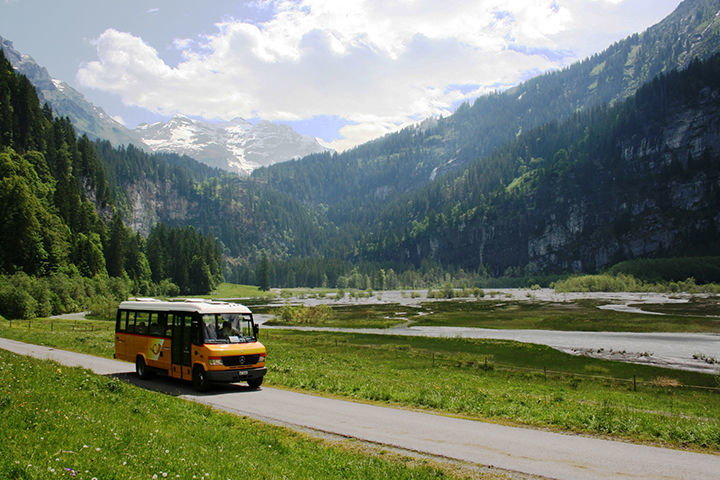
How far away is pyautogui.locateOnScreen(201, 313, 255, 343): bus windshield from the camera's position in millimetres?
25969

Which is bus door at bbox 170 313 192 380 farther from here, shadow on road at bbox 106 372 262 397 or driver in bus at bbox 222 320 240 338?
driver in bus at bbox 222 320 240 338

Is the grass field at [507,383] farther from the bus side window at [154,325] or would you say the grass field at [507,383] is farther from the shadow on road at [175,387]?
the bus side window at [154,325]

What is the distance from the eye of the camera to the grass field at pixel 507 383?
20641 millimetres

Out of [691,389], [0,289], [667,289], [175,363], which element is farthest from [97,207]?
[667,289]

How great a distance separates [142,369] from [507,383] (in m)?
27.1

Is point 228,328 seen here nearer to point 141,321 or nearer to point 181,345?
point 181,345

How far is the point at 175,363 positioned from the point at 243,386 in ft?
13.3

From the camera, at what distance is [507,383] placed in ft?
127

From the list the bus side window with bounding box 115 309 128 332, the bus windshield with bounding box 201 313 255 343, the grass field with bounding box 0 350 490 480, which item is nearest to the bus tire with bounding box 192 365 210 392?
the bus windshield with bounding box 201 313 255 343

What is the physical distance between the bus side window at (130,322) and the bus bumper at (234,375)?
9.38m

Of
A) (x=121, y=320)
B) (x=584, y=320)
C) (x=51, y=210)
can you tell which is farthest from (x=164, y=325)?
(x=51, y=210)

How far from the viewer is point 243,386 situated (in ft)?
92.0

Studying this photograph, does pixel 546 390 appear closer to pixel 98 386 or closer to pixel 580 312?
pixel 98 386

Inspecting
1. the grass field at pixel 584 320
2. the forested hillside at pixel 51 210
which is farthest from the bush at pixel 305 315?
the forested hillside at pixel 51 210
